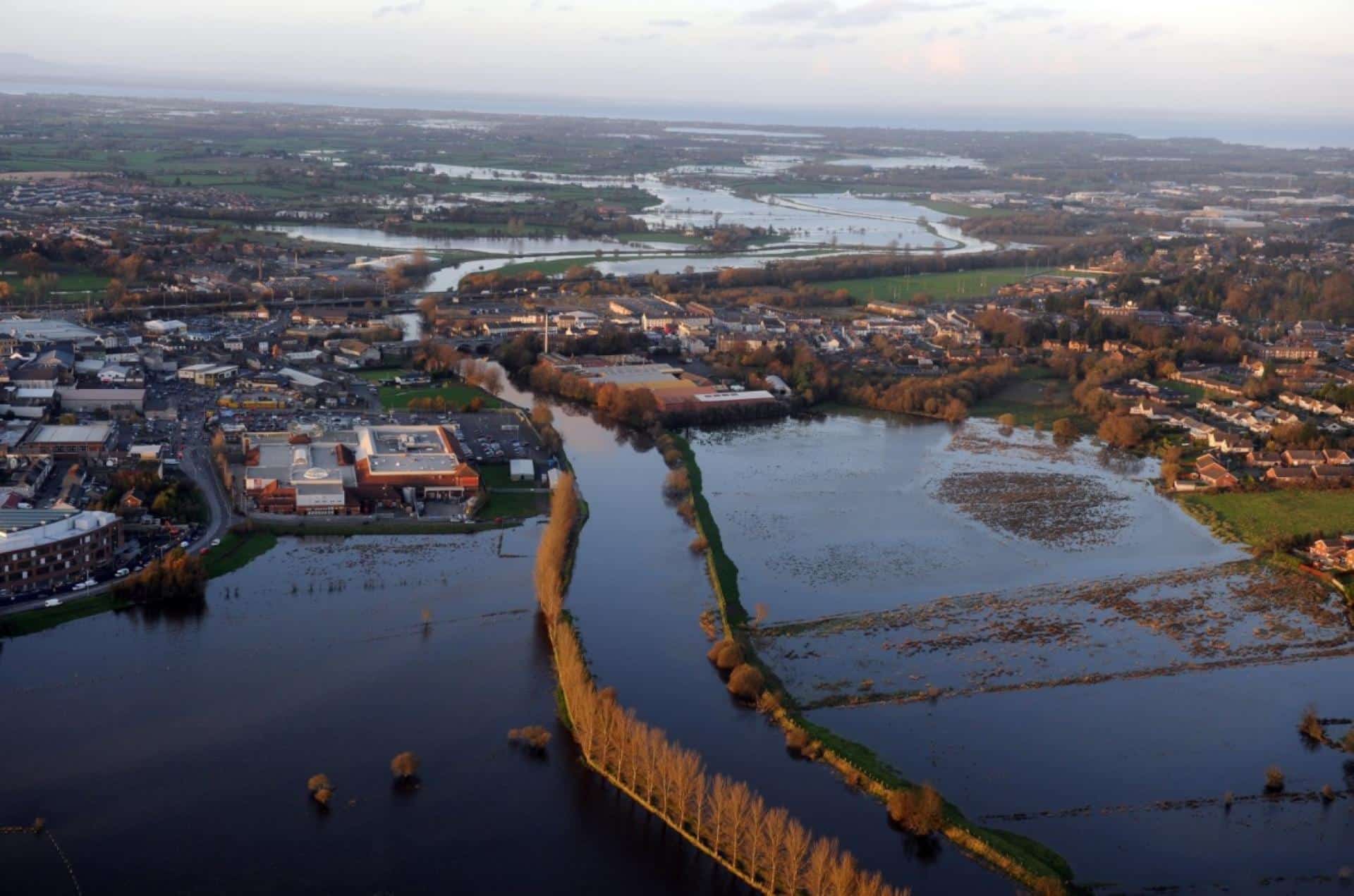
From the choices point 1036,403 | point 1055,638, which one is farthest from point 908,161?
point 1055,638

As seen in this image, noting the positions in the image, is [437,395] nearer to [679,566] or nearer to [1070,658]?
[679,566]

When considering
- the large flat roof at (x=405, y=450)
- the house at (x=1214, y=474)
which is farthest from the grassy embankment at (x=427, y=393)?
the house at (x=1214, y=474)

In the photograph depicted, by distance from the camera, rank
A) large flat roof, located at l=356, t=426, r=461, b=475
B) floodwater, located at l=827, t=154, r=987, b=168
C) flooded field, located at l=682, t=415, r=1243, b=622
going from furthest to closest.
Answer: floodwater, located at l=827, t=154, r=987, b=168, large flat roof, located at l=356, t=426, r=461, b=475, flooded field, located at l=682, t=415, r=1243, b=622

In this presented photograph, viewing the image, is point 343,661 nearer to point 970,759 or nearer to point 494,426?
point 970,759

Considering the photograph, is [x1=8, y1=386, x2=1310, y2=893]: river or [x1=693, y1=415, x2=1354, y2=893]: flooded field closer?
[x1=8, y1=386, x2=1310, y2=893]: river

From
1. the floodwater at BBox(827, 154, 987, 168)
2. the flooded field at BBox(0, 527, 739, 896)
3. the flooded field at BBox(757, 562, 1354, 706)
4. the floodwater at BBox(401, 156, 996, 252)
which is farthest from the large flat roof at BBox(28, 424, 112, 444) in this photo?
the floodwater at BBox(827, 154, 987, 168)

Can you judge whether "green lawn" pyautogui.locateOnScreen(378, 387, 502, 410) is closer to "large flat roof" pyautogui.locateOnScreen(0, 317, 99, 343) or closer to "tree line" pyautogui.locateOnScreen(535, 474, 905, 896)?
"large flat roof" pyautogui.locateOnScreen(0, 317, 99, 343)

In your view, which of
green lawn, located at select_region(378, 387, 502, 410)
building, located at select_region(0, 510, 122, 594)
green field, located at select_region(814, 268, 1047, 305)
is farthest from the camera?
green field, located at select_region(814, 268, 1047, 305)
